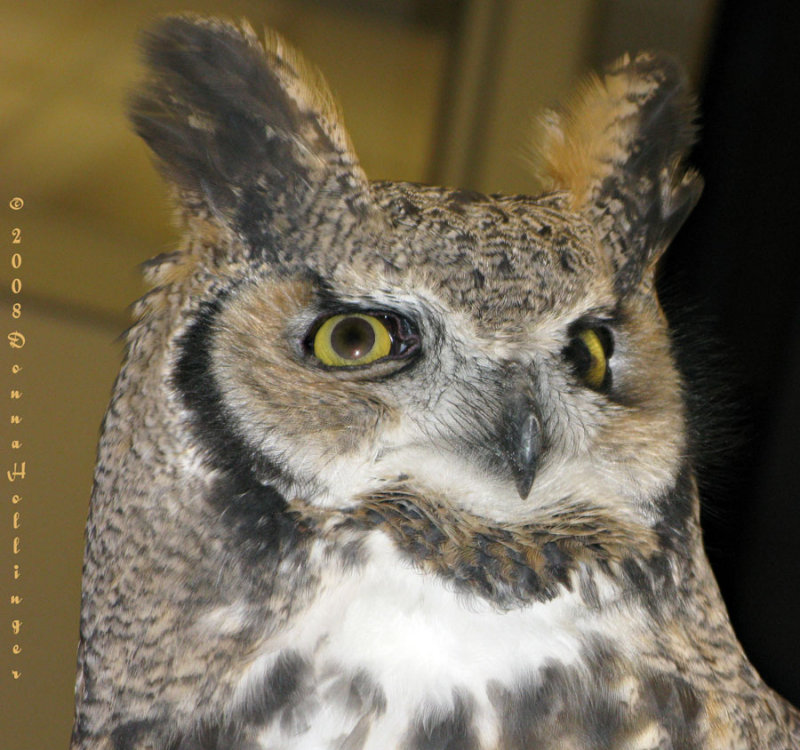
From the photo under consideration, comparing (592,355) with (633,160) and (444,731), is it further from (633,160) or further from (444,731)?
(444,731)

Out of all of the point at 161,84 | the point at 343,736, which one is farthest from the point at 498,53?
→ the point at 343,736

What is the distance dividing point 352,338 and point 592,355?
0.80 ft

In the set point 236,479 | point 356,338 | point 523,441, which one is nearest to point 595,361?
point 523,441

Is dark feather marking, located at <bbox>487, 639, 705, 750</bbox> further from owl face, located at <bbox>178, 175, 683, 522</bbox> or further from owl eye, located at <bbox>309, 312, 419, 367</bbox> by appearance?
owl eye, located at <bbox>309, 312, 419, 367</bbox>

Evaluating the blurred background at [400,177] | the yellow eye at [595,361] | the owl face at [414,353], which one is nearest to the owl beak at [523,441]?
the owl face at [414,353]

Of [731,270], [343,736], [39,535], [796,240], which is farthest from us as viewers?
[39,535]

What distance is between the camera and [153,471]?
0.81 metres

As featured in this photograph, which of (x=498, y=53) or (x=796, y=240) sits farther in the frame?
(x=498, y=53)

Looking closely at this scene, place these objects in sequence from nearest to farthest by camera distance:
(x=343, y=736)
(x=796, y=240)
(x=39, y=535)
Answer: (x=343, y=736)
(x=796, y=240)
(x=39, y=535)

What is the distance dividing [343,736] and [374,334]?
13.7 inches

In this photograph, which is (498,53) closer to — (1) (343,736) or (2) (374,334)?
(2) (374,334)

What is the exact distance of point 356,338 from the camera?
0.78m

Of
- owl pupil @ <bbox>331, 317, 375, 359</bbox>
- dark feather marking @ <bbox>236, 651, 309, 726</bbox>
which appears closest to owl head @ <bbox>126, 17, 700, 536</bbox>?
owl pupil @ <bbox>331, 317, 375, 359</bbox>

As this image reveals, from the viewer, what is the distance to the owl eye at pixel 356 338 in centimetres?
78
